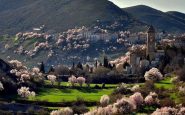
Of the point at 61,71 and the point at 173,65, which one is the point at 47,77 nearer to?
the point at 61,71

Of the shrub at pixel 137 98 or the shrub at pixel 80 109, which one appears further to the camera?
the shrub at pixel 137 98

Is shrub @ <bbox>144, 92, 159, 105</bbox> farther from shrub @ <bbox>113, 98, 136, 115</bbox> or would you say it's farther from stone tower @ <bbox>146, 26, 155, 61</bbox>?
stone tower @ <bbox>146, 26, 155, 61</bbox>

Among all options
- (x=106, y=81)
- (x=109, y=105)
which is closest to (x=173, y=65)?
(x=106, y=81)

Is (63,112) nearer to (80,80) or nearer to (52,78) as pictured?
(80,80)

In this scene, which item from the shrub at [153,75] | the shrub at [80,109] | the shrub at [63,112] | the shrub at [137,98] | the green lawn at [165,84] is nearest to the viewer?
the shrub at [63,112]

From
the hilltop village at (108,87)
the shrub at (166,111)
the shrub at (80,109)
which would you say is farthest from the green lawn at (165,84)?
the shrub at (166,111)

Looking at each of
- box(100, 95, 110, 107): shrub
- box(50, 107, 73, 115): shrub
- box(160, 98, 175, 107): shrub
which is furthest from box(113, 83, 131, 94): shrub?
box(50, 107, 73, 115): shrub

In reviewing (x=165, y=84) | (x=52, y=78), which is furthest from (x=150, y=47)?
(x=165, y=84)

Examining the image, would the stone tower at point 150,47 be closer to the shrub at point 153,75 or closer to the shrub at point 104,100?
the shrub at point 153,75
